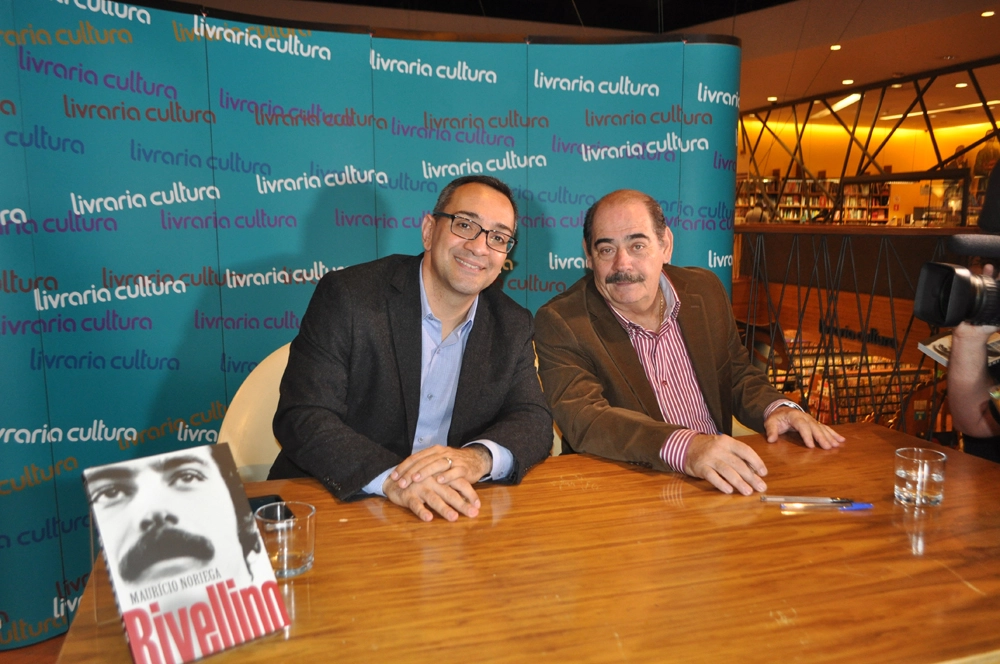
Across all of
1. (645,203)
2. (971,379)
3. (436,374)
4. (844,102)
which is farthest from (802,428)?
(844,102)

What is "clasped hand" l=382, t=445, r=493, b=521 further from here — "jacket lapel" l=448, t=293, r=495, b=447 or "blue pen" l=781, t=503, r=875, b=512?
"blue pen" l=781, t=503, r=875, b=512

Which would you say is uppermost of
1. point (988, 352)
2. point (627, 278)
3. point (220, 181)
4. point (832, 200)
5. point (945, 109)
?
point (945, 109)

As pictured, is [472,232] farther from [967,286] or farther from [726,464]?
[967,286]

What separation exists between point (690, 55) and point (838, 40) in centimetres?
585

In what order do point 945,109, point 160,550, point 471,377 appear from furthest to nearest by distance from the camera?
point 945,109
point 471,377
point 160,550

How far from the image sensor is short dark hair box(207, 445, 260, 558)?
941 mm

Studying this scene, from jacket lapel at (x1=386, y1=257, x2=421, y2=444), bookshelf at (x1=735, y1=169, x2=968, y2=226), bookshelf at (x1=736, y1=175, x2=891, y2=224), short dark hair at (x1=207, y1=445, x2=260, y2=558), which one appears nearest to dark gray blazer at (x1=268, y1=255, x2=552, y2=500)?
jacket lapel at (x1=386, y1=257, x2=421, y2=444)

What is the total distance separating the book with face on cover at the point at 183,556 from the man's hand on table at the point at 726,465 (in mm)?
900

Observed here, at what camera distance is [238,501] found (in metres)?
0.95

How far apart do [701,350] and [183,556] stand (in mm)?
1698

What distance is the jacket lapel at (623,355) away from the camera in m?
2.04

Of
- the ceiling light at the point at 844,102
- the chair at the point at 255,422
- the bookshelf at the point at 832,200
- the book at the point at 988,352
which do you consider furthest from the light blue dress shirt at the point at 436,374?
the ceiling light at the point at 844,102

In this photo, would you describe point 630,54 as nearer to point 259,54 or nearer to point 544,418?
point 259,54

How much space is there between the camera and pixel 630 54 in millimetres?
3492
